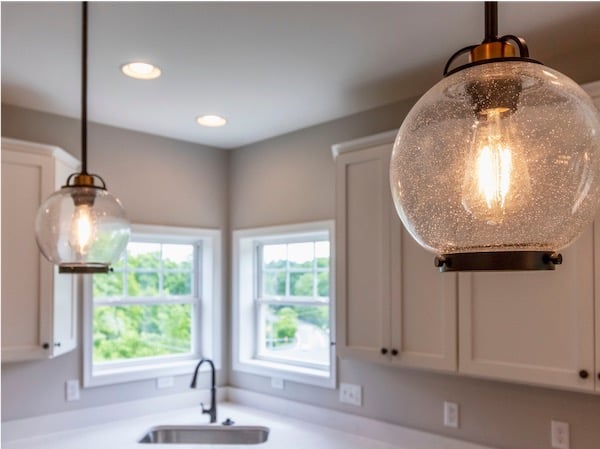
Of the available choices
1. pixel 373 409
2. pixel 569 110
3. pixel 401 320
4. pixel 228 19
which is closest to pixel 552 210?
pixel 569 110

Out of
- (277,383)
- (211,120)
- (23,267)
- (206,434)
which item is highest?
(211,120)

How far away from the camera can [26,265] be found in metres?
2.53

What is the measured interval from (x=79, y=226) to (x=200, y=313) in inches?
86.7

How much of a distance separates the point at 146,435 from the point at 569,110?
282 centimetres

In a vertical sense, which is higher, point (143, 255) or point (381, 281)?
point (143, 255)

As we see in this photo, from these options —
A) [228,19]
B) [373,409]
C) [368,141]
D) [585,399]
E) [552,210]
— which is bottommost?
[373,409]

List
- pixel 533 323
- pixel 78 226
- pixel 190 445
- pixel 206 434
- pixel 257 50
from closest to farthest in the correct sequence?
pixel 78 226, pixel 533 323, pixel 257 50, pixel 190 445, pixel 206 434

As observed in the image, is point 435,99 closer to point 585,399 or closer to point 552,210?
point 552,210

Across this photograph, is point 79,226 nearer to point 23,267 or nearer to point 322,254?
point 23,267

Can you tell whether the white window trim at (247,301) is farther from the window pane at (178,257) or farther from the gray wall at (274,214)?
the window pane at (178,257)

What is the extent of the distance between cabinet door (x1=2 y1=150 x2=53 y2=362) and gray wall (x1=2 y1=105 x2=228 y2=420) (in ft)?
1.18

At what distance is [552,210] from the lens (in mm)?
724

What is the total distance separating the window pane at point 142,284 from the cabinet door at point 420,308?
177 cm

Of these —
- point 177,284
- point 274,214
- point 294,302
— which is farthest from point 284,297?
point 177,284
